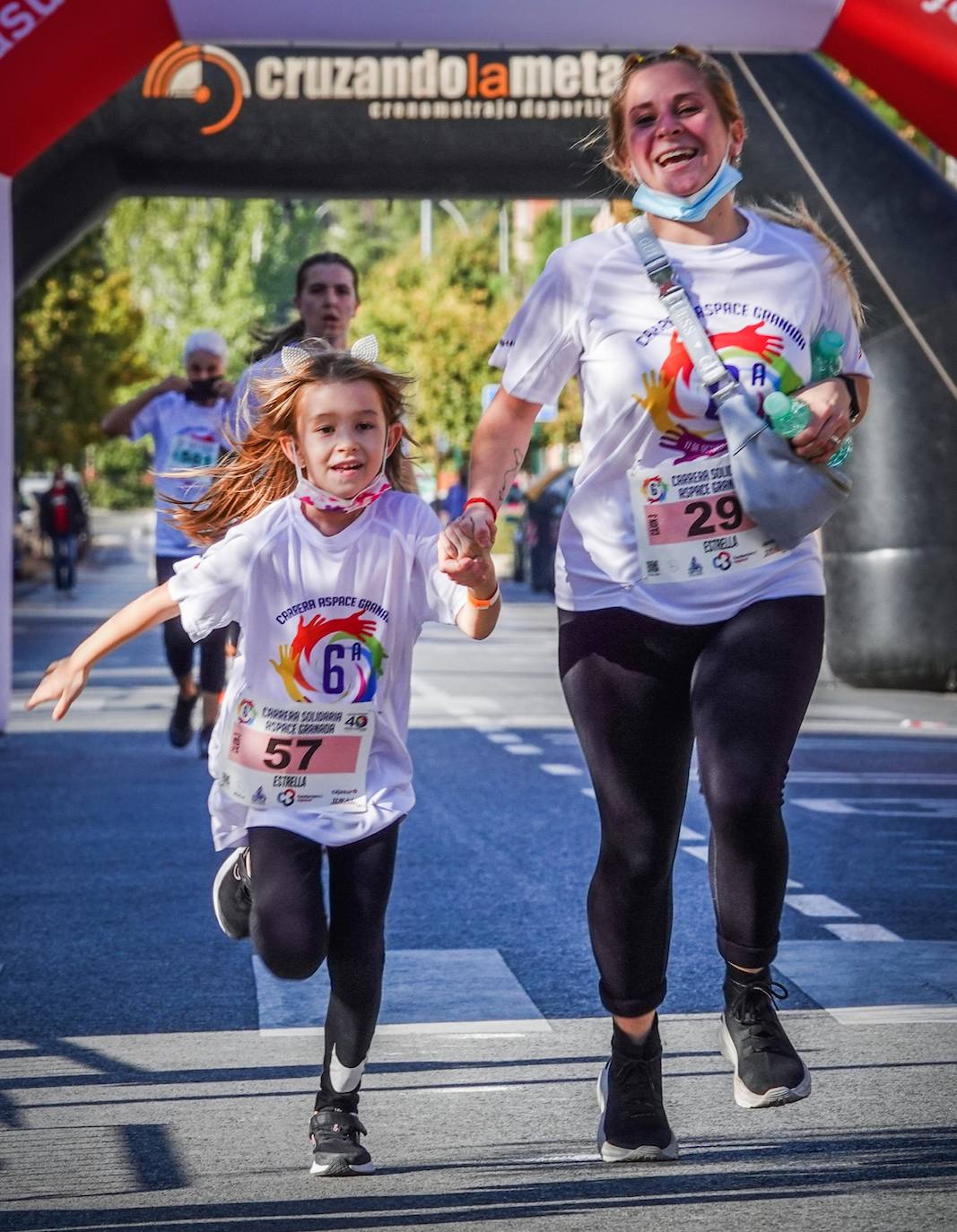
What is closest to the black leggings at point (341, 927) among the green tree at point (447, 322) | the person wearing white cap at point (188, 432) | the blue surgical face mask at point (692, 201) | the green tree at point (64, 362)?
the blue surgical face mask at point (692, 201)

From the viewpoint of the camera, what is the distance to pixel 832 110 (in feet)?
49.1

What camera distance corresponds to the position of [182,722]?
12.6m

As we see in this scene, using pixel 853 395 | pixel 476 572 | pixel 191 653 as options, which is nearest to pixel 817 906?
pixel 853 395

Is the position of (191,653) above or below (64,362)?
below

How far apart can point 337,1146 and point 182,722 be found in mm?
8236

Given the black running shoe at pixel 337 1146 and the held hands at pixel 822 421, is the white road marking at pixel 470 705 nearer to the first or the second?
the black running shoe at pixel 337 1146

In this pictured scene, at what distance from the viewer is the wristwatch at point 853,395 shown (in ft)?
14.8

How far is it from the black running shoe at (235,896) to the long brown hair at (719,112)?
1.59 meters

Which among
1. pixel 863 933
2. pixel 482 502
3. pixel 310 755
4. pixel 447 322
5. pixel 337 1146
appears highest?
pixel 447 322

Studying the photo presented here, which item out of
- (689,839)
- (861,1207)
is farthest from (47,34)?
(861,1207)

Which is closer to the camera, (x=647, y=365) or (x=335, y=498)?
(x=647, y=365)

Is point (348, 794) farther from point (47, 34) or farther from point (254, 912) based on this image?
point (47, 34)

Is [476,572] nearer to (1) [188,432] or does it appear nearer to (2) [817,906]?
(2) [817,906]

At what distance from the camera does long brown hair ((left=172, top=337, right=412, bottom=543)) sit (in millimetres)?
4711
